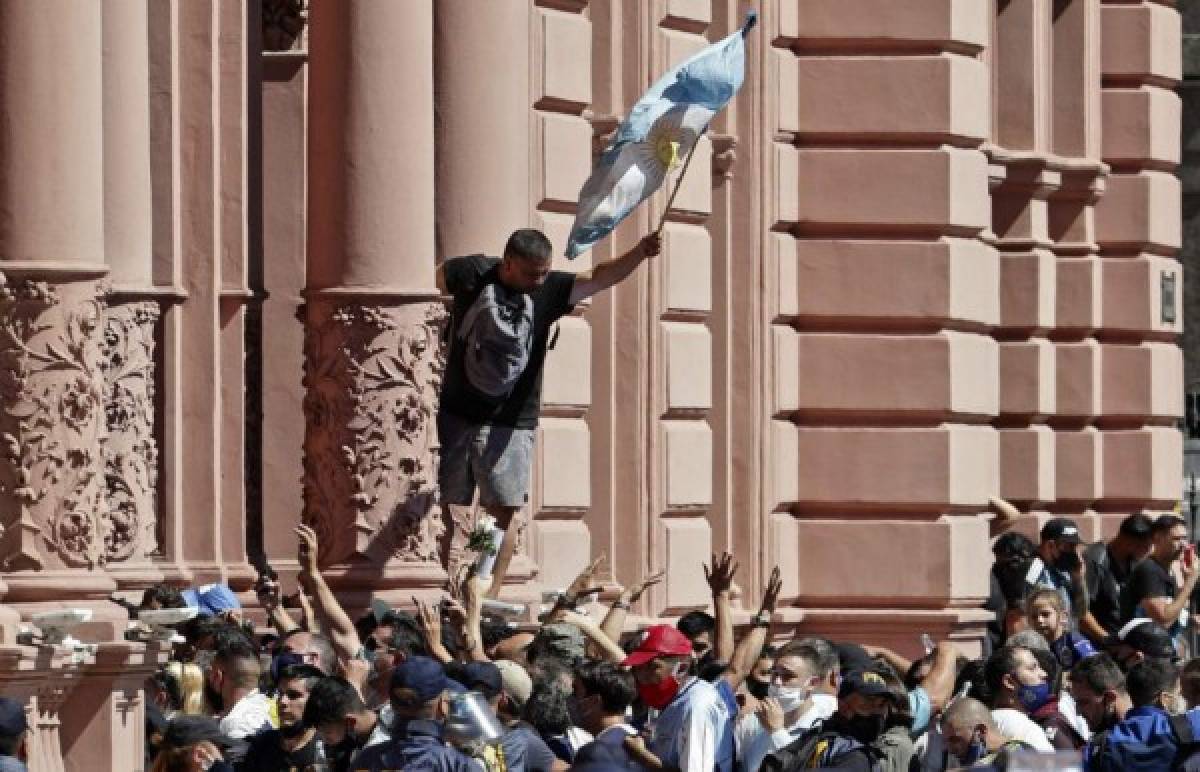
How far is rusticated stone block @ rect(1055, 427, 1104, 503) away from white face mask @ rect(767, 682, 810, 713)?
1907 centimetres

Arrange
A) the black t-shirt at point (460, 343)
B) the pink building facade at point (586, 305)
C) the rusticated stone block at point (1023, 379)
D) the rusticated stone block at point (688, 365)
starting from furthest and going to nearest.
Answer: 1. the rusticated stone block at point (1023, 379)
2. the rusticated stone block at point (688, 365)
3. the black t-shirt at point (460, 343)
4. the pink building facade at point (586, 305)

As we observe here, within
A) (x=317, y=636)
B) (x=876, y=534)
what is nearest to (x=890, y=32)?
(x=876, y=534)

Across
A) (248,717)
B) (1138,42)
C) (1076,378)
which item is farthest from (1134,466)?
(248,717)

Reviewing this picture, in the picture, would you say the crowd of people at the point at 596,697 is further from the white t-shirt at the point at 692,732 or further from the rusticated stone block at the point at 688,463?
the rusticated stone block at the point at 688,463

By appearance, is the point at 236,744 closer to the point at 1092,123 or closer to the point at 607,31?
the point at 607,31

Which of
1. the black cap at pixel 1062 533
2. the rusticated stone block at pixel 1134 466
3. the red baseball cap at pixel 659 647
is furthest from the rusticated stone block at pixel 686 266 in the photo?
the red baseball cap at pixel 659 647

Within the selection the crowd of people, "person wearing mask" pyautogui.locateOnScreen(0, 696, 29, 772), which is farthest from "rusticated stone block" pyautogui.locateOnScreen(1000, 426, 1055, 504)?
"person wearing mask" pyautogui.locateOnScreen(0, 696, 29, 772)

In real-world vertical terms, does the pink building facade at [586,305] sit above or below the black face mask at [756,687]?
above

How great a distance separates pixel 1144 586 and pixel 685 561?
2791mm

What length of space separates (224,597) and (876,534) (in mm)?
10312

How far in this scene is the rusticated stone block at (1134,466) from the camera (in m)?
38.2

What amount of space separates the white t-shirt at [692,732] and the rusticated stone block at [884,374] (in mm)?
14225

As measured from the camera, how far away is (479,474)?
902 inches

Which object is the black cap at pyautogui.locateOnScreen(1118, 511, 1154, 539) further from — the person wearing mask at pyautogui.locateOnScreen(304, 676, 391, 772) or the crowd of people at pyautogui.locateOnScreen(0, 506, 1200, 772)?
the person wearing mask at pyautogui.locateOnScreen(304, 676, 391, 772)
